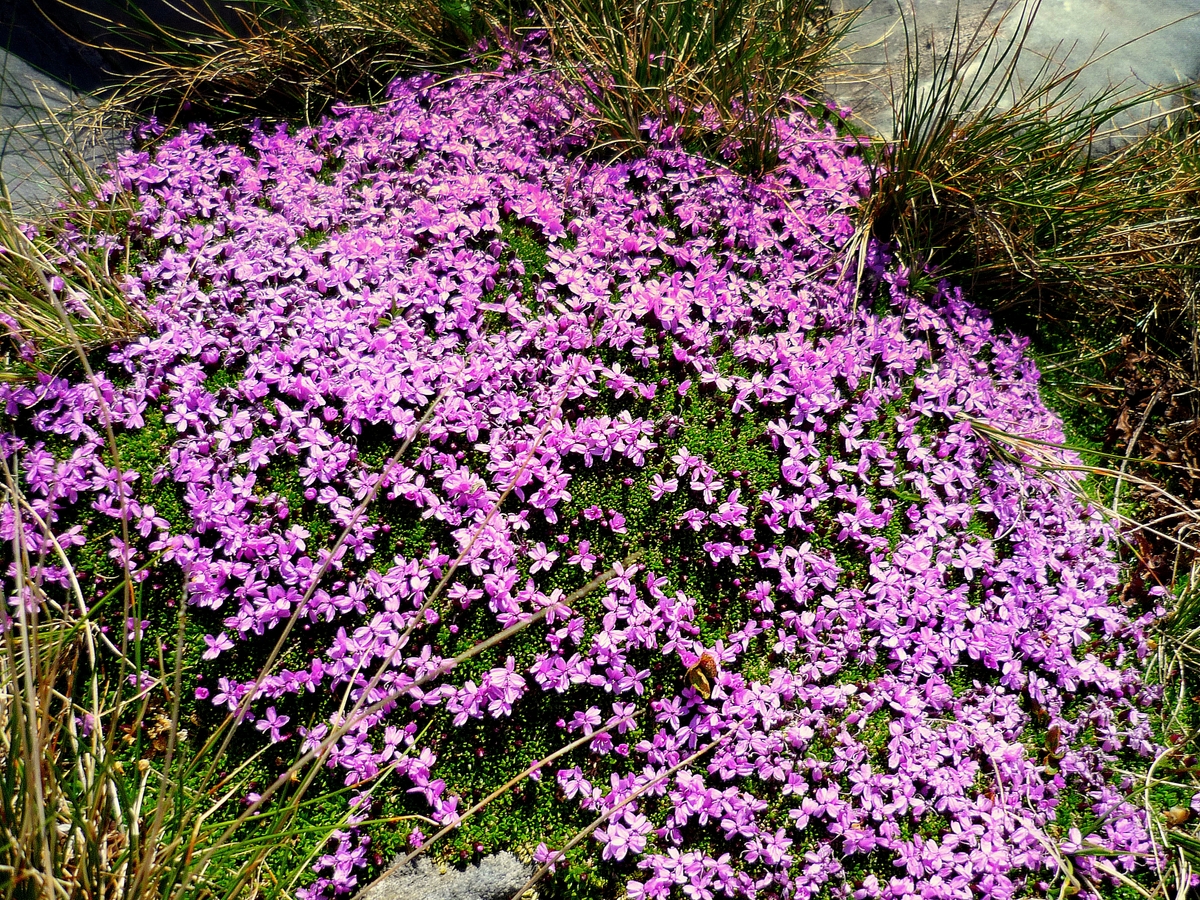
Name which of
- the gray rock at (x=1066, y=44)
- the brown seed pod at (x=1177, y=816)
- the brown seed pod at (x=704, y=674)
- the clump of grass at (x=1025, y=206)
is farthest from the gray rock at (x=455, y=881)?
the gray rock at (x=1066, y=44)

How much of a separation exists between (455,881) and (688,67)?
14.5 feet

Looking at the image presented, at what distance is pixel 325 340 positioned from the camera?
10.6 feet

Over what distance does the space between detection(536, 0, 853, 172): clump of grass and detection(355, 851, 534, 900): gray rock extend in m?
3.60

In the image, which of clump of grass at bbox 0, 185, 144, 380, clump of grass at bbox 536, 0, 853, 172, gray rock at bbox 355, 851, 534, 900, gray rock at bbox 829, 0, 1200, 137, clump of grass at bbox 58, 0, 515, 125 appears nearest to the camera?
gray rock at bbox 355, 851, 534, 900

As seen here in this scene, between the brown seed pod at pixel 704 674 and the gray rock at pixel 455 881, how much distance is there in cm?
94

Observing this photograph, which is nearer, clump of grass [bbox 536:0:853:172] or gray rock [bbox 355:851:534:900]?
gray rock [bbox 355:851:534:900]

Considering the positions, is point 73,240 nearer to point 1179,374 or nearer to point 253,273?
point 253,273

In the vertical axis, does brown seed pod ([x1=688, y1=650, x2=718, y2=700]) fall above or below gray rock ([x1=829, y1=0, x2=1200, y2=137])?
below

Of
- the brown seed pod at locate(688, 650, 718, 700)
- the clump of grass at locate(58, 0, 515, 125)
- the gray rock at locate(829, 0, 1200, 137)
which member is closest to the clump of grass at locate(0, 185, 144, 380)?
the clump of grass at locate(58, 0, 515, 125)

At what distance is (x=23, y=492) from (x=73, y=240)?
4.53 ft

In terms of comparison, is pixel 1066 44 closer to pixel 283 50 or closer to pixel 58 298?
pixel 283 50

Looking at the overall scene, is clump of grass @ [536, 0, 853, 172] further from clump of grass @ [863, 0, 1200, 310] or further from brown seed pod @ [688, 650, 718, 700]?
brown seed pod @ [688, 650, 718, 700]

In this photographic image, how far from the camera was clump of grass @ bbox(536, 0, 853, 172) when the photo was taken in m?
4.04

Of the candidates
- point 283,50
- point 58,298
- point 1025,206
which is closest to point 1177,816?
point 1025,206
